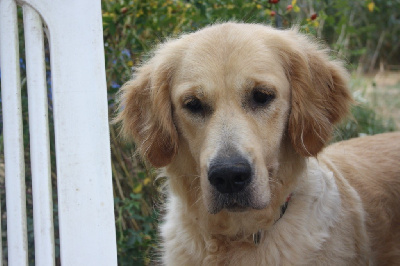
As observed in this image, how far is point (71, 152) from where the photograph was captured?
176 cm

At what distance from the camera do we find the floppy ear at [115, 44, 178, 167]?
2520mm

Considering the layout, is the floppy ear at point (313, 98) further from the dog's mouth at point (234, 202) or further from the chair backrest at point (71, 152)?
the chair backrest at point (71, 152)

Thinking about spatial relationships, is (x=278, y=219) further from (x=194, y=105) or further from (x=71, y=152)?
(x=71, y=152)

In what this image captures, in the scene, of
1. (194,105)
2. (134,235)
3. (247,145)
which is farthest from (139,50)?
(247,145)

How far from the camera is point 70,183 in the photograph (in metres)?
1.76

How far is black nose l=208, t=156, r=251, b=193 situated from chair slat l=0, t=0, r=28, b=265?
711 millimetres

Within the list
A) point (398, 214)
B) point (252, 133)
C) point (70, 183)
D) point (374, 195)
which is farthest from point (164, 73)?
point (398, 214)

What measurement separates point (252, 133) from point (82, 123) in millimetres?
741

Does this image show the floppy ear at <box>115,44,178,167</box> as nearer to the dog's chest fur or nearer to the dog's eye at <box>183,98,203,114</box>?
the dog's eye at <box>183,98,203,114</box>

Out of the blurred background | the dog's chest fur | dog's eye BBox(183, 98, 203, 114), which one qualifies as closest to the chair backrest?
dog's eye BBox(183, 98, 203, 114)

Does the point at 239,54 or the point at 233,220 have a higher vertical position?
the point at 239,54

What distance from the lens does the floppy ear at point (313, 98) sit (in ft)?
8.01

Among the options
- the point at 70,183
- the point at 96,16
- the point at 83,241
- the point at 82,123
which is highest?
the point at 96,16

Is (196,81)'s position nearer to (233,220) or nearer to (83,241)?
(233,220)
